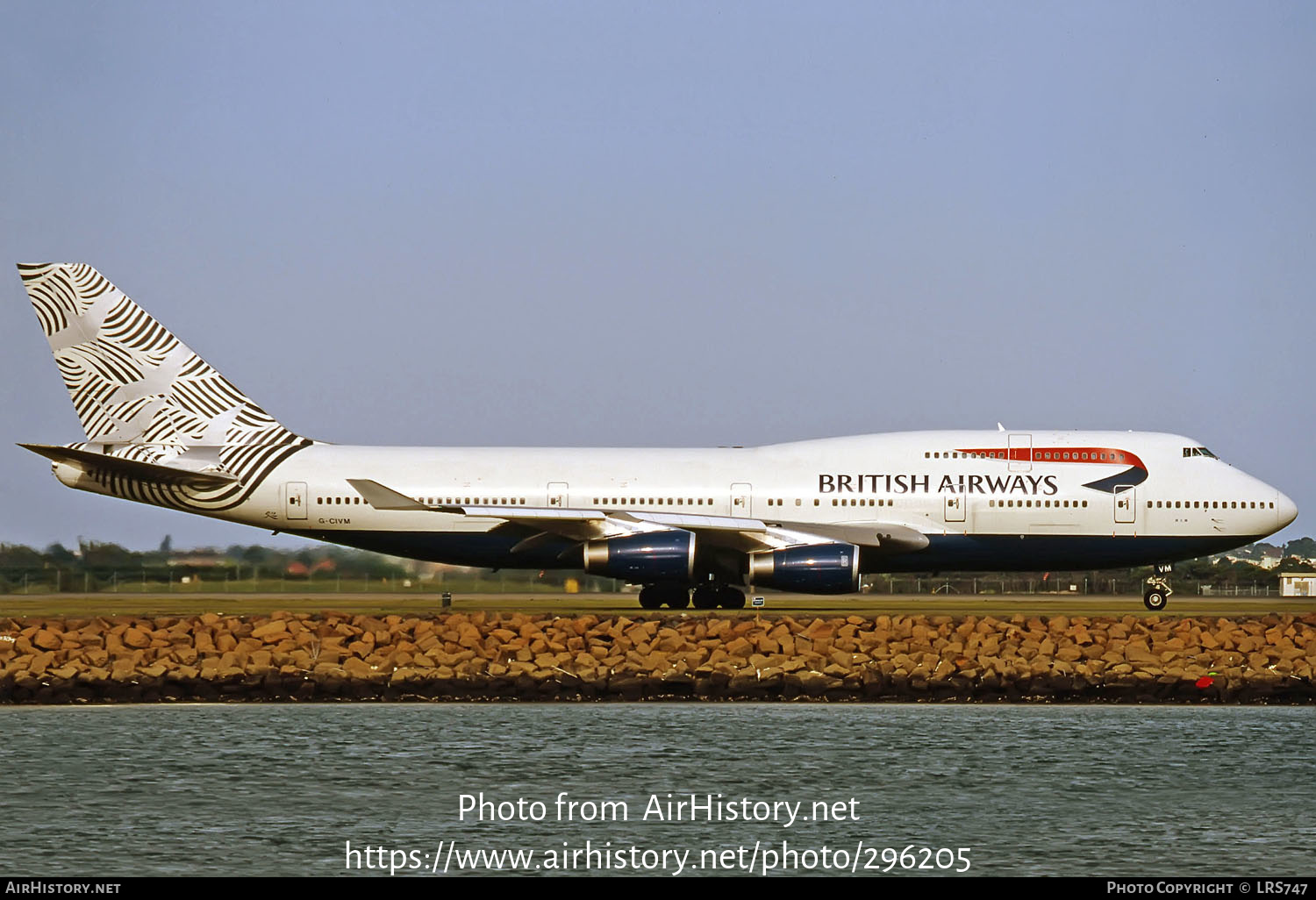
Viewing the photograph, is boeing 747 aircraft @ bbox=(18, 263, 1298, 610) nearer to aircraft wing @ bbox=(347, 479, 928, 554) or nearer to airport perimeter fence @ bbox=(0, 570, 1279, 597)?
aircraft wing @ bbox=(347, 479, 928, 554)

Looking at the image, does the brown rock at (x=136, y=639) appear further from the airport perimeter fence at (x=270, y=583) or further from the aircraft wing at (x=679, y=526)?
the airport perimeter fence at (x=270, y=583)

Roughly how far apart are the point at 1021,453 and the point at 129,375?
21384 mm

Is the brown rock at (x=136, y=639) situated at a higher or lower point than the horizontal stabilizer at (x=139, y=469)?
lower

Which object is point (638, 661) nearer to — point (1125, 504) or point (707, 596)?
point (707, 596)

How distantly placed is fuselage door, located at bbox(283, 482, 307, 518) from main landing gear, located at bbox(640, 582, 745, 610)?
25.9 ft

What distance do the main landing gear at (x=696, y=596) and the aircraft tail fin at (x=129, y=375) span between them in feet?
30.2

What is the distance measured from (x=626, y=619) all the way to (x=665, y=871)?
15776 mm

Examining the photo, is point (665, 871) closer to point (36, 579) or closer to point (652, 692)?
point (652, 692)

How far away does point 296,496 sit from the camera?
38.8m

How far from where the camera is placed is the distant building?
5816cm

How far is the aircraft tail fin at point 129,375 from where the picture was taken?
135ft

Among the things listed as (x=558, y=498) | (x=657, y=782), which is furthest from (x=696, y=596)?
(x=657, y=782)

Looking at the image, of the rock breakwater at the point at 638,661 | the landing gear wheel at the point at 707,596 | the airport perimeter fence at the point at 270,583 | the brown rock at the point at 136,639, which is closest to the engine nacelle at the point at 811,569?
the landing gear wheel at the point at 707,596

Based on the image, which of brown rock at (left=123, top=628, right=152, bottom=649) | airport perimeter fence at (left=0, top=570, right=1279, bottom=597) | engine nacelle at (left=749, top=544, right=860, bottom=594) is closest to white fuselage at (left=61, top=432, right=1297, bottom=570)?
engine nacelle at (left=749, top=544, right=860, bottom=594)
